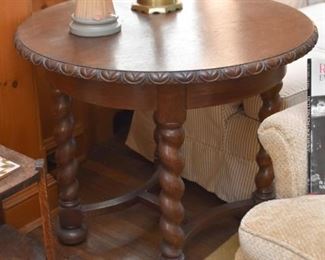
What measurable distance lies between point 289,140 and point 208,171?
75 cm

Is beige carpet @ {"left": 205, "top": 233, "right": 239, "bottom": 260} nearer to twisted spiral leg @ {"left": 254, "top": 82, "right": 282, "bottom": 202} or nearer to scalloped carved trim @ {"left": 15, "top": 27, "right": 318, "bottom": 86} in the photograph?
twisted spiral leg @ {"left": 254, "top": 82, "right": 282, "bottom": 202}

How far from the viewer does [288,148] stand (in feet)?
4.09

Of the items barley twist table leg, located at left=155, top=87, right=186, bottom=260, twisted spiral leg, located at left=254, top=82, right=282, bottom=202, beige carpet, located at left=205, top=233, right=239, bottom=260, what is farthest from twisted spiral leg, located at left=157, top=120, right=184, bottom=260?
twisted spiral leg, located at left=254, top=82, right=282, bottom=202

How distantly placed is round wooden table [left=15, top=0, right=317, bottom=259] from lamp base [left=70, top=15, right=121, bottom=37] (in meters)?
0.02

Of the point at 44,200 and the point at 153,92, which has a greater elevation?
the point at 153,92

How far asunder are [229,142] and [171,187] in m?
0.51

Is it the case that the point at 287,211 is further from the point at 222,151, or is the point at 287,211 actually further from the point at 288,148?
the point at 222,151

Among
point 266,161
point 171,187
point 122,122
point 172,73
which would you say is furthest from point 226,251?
point 122,122

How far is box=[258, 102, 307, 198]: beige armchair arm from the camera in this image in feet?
4.10

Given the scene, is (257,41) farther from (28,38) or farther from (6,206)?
(6,206)

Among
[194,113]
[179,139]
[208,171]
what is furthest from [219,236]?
[179,139]

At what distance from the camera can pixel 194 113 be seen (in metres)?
1.95

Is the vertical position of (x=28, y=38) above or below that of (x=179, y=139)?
above

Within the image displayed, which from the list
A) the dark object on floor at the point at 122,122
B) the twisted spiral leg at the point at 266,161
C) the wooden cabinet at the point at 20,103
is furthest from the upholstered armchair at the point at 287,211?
the dark object on floor at the point at 122,122
